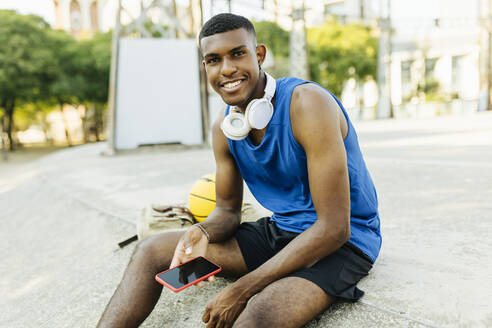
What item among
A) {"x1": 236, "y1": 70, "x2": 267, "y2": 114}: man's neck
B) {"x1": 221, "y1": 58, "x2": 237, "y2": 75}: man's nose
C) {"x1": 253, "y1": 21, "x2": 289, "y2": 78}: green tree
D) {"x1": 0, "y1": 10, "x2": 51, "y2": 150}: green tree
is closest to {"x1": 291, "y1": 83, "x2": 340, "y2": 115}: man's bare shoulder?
{"x1": 236, "y1": 70, "x2": 267, "y2": 114}: man's neck

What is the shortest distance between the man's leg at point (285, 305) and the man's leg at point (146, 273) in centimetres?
60

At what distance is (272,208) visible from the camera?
248 centimetres

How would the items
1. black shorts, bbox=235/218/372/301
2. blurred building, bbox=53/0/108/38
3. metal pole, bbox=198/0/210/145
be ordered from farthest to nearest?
1. blurred building, bbox=53/0/108/38
2. metal pole, bbox=198/0/210/145
3. black shorts, bbox=235/218/372/301

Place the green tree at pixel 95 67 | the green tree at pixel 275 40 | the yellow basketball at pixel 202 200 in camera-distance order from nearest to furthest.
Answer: the yellow basketball at pixel 202 200
the green tree at pixel 95 67
the green tree at pixel 275 40

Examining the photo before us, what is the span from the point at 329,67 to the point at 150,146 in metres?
25.9

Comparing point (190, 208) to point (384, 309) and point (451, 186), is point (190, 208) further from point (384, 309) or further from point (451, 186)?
point (451, 186)

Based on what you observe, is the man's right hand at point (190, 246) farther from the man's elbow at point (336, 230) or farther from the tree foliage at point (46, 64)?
the tree foliage at point (46, 64)

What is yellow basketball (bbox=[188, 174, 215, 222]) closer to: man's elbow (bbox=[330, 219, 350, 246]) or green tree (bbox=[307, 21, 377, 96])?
man's elbow (bbox=[330, 219, 350, 246])

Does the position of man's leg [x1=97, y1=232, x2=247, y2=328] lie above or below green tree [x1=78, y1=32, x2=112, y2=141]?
below

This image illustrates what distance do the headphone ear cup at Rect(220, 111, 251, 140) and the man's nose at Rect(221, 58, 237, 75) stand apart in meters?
0.23

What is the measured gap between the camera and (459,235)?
3.22 meters

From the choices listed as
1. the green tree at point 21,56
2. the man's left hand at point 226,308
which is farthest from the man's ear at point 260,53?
the green tree at point 21,56

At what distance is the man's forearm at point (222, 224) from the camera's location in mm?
2428

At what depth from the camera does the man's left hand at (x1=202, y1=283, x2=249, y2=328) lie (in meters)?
1.89
